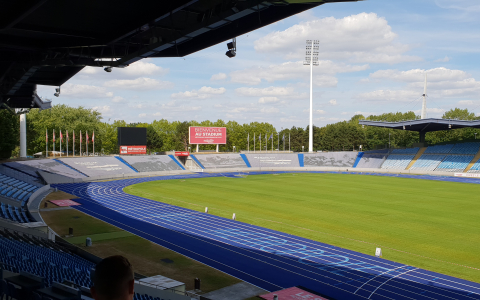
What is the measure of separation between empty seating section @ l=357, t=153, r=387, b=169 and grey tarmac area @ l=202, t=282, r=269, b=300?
67407 mm

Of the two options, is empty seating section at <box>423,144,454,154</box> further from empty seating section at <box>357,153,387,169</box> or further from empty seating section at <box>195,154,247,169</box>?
empty seating section at <box>195,154,247,169</box>

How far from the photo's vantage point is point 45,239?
67.3ft

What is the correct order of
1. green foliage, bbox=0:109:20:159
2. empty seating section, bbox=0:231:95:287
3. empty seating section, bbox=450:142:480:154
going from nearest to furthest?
empty seating section, bbox=0:231:95:287 → green foliage, bbox=0:109:20:159 → empty seating section, bbox=450:142:480:154

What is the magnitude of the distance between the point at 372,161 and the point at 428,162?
438 inches

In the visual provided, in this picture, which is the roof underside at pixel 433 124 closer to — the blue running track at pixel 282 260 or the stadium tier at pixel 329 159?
the stadium tier at pixel 329 159

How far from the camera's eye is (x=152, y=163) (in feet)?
239

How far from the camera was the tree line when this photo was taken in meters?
91.3

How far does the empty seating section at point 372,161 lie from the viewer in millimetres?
78456

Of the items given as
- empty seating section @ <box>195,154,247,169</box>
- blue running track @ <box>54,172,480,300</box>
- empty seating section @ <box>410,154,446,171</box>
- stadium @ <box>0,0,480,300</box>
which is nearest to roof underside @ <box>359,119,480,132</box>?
empty seating section @ <box>410,154,446,171</box>

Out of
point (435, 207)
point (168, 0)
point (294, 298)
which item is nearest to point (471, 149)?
point (435, 207)

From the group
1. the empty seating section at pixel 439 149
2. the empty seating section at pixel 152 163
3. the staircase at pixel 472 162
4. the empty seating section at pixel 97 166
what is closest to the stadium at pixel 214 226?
the empty seating section at pixel 97 166

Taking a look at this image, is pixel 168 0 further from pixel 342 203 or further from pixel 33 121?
pixel 33 121

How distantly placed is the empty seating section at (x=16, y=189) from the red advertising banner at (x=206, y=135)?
41561mm

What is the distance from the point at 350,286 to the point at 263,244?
7.30 meters
